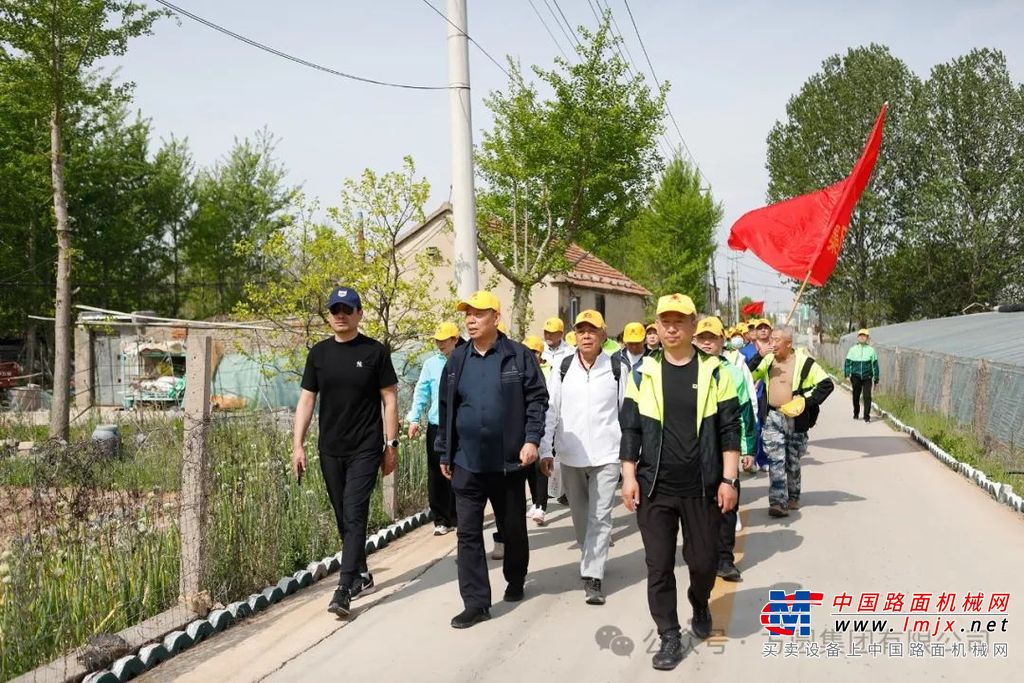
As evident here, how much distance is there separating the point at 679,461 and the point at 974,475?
785cm

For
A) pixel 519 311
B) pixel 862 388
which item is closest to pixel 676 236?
pixel 862 388

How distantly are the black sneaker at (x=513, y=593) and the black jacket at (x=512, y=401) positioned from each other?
0.89 m

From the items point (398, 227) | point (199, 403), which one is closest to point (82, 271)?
point (398, 227)

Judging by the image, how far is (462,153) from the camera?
10.5 m

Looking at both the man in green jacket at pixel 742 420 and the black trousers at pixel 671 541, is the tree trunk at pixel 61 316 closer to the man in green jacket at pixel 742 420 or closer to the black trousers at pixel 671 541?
the man in green jacket at pixel 742 420

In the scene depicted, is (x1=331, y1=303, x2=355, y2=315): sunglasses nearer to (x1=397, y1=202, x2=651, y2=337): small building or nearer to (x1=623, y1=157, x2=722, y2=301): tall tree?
(x1=397, y1=202, x2=651, y2=337): small building

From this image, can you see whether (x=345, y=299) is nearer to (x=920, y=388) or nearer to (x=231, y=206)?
(x=920, y=388)

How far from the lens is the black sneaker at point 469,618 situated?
18.3 ft

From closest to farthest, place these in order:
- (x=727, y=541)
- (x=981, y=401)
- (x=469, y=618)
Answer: (x=469, y=618), (x=727, y=541), (x=981, y=401)

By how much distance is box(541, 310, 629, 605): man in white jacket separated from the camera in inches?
244

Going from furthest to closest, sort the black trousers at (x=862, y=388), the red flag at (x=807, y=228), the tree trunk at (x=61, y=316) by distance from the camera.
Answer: the black trousers at (x=862, y=388)
the tree trunk at (x=61, y=316)
the red flag at (x=807, y=228)

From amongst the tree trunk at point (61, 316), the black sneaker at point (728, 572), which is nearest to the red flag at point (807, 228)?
the black sneaker at point (728, 572)

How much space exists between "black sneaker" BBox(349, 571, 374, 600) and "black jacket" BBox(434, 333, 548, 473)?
1.09 m

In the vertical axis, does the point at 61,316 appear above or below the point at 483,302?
above
